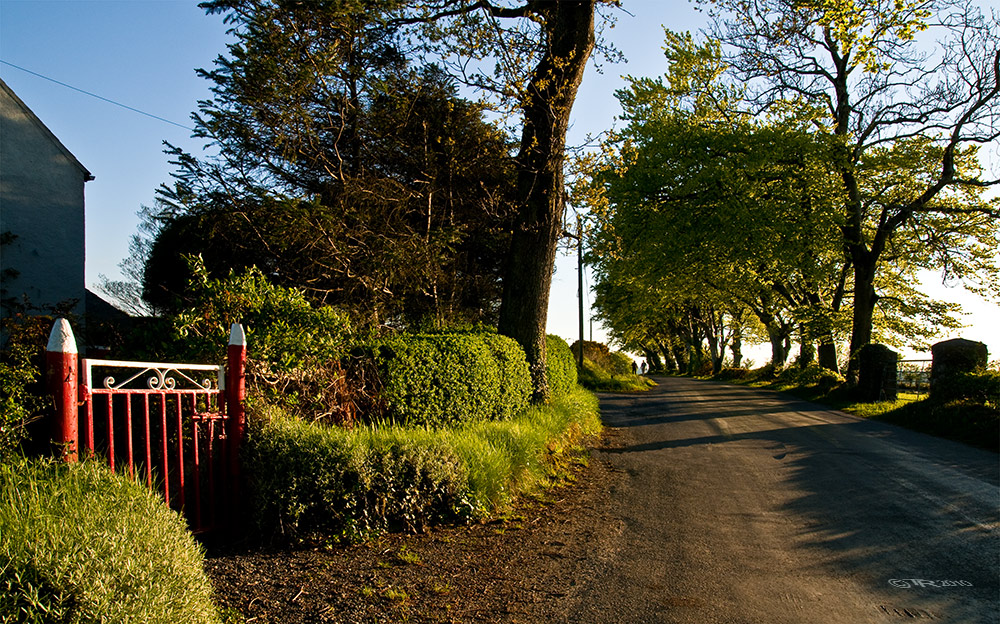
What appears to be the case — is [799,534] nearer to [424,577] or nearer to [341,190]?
[424,577]

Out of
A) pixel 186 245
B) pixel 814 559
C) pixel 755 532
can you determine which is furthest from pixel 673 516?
pixel 186 245

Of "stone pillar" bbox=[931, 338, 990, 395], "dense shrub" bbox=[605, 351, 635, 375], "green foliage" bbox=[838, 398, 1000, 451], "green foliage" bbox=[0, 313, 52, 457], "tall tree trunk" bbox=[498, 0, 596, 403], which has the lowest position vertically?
"green foliage" bbox=[838, 398, 1000, 451]

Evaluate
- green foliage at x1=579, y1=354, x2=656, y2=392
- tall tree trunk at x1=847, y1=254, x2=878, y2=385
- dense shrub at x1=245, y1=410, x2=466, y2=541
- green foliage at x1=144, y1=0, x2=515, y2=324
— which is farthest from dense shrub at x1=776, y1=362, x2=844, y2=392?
dense shrub at x1=245, y1=410, x2=466, y2=541

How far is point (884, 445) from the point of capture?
451 inches

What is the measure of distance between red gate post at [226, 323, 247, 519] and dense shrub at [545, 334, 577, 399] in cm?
790

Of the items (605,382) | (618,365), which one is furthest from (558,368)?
(618,365)

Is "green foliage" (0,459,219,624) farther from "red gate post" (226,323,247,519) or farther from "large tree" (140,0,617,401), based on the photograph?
"large tree" (140,0,617,401)

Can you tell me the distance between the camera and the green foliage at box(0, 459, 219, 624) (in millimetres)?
2779

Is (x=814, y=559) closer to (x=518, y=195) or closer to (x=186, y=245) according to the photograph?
(x=518, y=195)

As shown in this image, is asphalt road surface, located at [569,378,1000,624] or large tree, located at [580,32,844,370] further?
large tree, located at [580,32,844,370]

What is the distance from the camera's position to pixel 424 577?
489 centimetres

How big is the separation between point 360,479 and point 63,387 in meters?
2.26

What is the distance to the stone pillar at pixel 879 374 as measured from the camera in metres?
18.5

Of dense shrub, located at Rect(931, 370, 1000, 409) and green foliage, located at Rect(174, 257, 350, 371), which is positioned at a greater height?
green foliage, located at Rect(174, 257, 350, 371)
